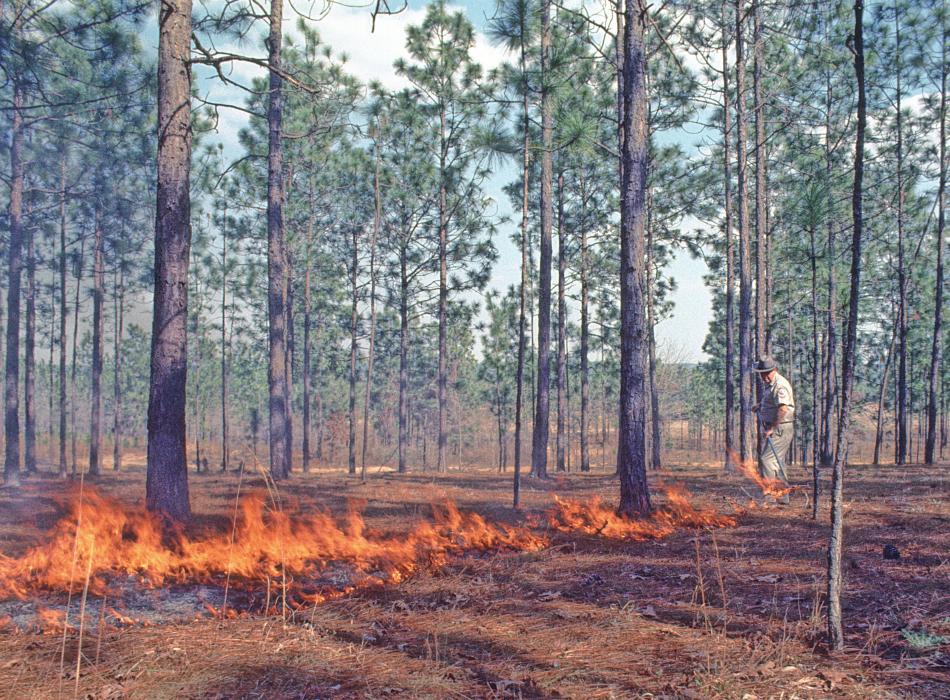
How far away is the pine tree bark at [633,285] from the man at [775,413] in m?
1.80

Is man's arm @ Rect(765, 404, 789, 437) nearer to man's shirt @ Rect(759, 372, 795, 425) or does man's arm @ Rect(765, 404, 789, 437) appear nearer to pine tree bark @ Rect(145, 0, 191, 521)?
man's shirt @ Rect(759, 372, 795, 425)

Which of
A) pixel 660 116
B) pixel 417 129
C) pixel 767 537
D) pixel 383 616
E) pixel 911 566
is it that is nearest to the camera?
pixel 383 616

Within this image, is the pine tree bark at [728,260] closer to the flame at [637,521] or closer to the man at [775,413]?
the man at [775,413]

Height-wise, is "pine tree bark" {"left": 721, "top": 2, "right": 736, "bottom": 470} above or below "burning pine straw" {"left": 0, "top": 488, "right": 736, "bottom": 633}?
above

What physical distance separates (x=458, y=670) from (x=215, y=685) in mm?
1178

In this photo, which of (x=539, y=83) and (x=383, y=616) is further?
(x=539, y=83)

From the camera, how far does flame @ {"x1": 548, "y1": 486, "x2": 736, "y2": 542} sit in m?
6.72

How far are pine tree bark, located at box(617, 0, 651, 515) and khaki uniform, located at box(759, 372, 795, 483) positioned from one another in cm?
183

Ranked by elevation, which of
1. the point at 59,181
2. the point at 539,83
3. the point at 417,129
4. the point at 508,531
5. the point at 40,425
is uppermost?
the point at 417,129

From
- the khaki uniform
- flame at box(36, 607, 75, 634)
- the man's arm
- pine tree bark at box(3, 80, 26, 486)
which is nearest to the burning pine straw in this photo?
flame at box(36, 607, 75, 634)

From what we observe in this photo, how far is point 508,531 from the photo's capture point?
22.7 feet

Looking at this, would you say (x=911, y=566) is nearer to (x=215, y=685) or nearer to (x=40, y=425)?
(x=215, y=685)

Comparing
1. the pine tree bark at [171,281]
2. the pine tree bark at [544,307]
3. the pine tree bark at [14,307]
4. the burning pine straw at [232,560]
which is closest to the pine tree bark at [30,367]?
the pine tree bark at [14,307]

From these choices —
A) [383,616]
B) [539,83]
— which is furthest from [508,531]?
[539,83]
